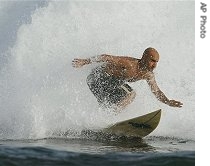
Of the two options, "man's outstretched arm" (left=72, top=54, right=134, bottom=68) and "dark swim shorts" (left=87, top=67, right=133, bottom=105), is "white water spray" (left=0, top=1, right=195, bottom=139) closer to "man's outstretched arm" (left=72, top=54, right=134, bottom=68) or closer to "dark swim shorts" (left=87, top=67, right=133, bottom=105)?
"dark swim shorts" (left=87, top=67, right=133, bottom=105)

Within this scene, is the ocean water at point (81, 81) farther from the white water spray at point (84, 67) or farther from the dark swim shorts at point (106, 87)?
the dark swim shorts at point (106, 87)

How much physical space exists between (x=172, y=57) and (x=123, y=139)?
594cm

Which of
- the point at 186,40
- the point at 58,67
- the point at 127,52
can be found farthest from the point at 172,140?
the point at 186,40

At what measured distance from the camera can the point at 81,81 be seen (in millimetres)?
11805

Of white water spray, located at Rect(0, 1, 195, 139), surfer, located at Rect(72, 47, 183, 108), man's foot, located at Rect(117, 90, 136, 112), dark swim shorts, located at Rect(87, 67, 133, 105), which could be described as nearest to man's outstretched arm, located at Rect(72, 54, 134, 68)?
surfer, located at Rect(72, 47, 183, 108)

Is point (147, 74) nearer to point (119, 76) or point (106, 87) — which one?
point (119, 76)

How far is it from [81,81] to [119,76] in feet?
6.09

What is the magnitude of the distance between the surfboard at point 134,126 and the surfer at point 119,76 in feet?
1.42

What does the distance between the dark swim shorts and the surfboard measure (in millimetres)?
681

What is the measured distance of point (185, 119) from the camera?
11742 millimetres

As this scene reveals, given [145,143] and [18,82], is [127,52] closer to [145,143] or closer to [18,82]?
[18,82]

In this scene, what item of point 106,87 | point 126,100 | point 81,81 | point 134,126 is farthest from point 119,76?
point 81,81
